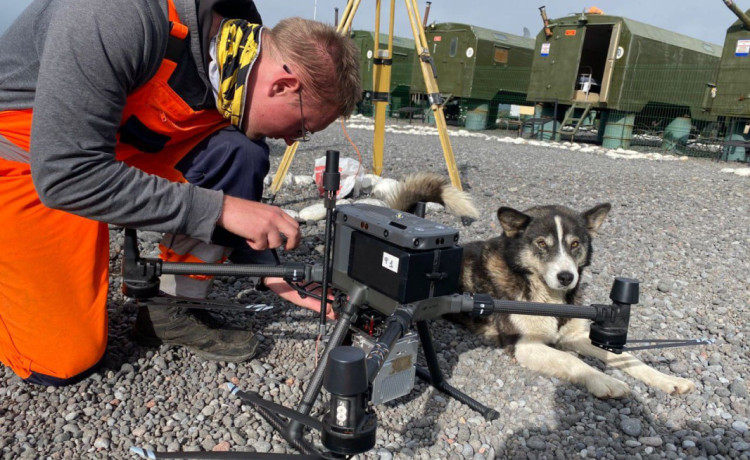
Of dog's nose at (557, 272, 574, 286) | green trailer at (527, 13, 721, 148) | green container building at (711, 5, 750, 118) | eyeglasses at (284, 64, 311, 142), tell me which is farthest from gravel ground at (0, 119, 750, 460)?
green trailer at (527, 13, 721, 148)

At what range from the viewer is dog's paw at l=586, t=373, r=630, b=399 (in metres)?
2.28

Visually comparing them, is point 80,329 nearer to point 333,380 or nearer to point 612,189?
point 333,380

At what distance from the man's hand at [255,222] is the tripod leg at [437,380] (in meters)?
0.66

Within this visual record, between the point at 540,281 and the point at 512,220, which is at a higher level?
the point at 512,220

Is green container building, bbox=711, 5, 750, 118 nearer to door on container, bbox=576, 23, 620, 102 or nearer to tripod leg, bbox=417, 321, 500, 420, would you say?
door on container, bbox=576, 23, 620, 102

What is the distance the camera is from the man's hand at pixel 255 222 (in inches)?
65.0

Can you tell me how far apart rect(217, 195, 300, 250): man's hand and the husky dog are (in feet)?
4.97

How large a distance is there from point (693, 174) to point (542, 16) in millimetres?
6997

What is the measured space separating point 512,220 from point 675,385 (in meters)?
1.13

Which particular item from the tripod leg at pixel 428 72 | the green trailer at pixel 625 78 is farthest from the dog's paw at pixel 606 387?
the green trailer at pixel 625 78

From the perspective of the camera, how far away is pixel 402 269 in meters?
1.52

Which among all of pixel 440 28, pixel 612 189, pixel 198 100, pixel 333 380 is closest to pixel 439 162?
pixel 612 189

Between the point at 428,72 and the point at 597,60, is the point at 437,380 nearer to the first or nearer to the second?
the point at 428,72

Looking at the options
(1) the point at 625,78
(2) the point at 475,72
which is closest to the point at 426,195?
(1) the point at 625,78
